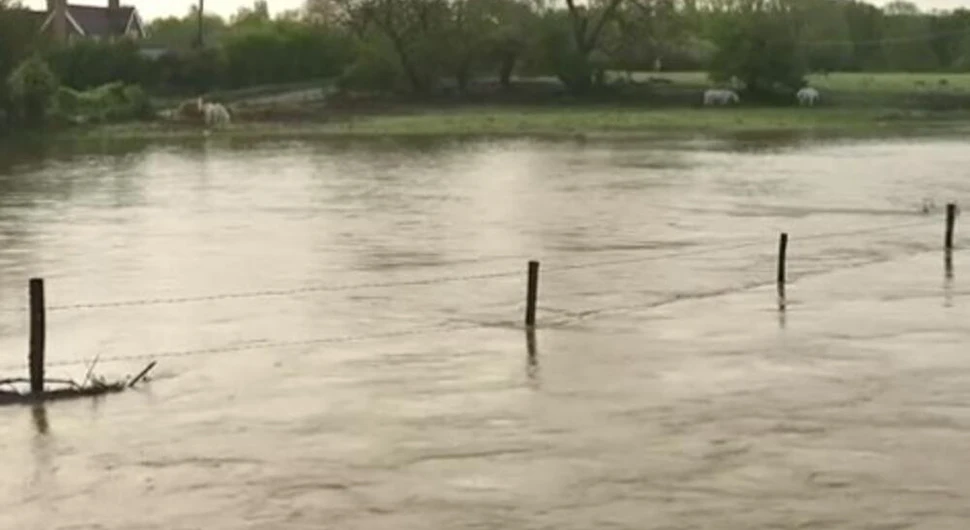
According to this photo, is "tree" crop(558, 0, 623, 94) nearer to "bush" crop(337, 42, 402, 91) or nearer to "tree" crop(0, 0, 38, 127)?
"bush" crop(337, 42, 402, 91)

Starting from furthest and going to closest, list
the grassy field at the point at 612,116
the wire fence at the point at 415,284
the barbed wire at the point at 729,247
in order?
the grassy field at the point at 612,116
the barbed wire at the point at 729,247
the wire fence at the point at 415,284

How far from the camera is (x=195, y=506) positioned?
12766 millimetres

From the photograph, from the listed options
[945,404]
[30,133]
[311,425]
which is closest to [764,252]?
[945,404]

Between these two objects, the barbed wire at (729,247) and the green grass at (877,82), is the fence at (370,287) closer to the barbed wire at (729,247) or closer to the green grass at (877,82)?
the barbed wire at (729,247)

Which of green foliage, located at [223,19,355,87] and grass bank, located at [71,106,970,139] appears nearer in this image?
grass bank, located at [71,106,970,139]

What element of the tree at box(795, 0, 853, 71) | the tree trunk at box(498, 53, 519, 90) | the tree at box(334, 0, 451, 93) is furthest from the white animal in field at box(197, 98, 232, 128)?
the tree at box(795, 0, 853, 71)

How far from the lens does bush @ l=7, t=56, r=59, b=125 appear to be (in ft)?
216

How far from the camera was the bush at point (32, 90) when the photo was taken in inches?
2589

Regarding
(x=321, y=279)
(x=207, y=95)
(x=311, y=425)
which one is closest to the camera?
(x=311, y=425)

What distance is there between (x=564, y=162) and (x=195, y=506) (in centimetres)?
3864

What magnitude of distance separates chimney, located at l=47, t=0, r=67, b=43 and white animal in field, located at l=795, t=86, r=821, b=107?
3468cm


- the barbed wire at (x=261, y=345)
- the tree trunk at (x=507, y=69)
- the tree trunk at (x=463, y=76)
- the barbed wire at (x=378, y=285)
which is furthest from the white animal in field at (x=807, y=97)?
the barbed wire at (x=261, y=345)

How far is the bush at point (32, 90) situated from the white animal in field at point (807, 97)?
32209 mm

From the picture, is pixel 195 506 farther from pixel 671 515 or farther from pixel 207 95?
pixel 207 95
